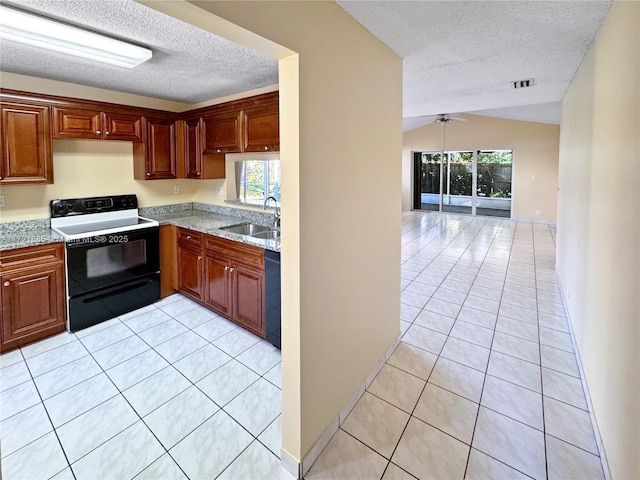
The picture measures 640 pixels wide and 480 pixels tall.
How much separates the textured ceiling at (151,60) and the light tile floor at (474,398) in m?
2.55

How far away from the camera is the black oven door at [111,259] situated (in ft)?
9.86

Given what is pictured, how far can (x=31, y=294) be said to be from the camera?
282 cm

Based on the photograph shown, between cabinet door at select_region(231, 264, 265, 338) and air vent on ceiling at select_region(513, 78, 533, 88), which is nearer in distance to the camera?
cabinet door at select_region(231, 264, 265, 338)

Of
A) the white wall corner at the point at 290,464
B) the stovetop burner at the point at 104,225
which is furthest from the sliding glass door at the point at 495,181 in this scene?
the white wall corner at the point at 290,464

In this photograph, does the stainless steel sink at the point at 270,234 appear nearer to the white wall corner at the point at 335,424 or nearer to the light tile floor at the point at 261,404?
the light tile floor at the point at 261,404

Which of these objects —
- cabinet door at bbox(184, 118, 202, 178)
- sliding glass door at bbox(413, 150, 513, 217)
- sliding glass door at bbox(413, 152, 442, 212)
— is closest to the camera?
cabinet door at bbox(184, 118, 202, 178)

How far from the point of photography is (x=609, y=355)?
1.69 m

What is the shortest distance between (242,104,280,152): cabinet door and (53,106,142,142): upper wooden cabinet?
1.27 meters

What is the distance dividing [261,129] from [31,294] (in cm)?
240

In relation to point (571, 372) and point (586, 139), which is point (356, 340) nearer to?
point (571, 372)

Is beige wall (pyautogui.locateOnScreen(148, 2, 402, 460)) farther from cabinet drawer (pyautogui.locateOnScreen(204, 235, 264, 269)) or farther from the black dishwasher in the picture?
cabinet drawer (pyautogui.locateOnScreen(204, 235, 264, 269))

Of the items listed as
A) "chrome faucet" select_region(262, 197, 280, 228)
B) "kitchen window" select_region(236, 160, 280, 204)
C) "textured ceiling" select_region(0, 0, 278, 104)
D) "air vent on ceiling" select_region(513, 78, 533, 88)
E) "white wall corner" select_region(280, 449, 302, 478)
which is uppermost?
"air vent on ceiling" select_region(513, 78, 533, 88)

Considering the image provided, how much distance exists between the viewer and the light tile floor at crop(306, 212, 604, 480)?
174cm

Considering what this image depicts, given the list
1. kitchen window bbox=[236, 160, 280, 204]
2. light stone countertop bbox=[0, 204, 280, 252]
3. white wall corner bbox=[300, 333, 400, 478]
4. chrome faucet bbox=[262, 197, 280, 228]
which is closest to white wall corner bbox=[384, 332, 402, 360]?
white wall corner bbox=[300, 333, 400, 478]
